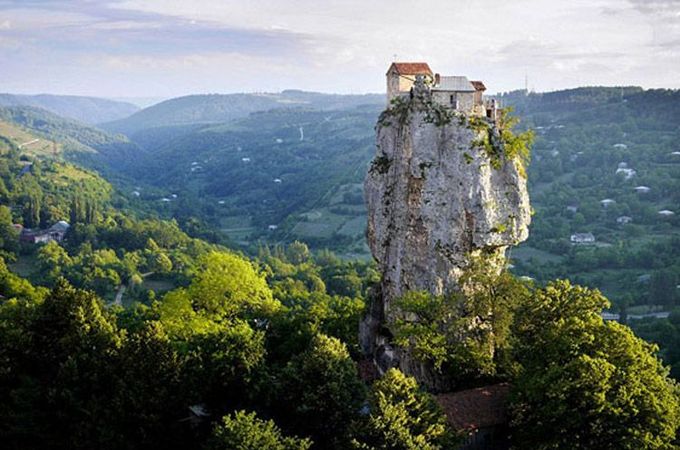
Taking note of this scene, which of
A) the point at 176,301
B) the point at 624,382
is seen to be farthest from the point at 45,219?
the point at 624,382

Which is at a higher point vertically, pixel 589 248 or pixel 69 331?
pixel 69 331

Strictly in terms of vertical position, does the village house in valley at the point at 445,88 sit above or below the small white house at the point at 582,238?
above

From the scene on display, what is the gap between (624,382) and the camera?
99.6 feet

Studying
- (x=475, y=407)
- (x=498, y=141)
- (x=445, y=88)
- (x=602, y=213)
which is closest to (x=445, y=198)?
(x=498, y=141)

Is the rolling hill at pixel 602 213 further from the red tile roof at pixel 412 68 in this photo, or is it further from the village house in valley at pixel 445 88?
the red tile roof at pixel 412 68

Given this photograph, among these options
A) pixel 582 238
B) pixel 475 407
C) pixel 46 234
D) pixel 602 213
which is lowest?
pixel 582 238

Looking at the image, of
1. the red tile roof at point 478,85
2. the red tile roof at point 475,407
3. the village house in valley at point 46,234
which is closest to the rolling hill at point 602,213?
the village house in valley at point 46,234

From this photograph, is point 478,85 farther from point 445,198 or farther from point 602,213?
point 602,213

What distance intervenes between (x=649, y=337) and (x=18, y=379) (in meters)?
70.4

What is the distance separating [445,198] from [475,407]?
1175 centimetres

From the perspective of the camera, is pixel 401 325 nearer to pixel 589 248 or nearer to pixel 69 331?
pixel 69 331

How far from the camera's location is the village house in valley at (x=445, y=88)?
38.1 meters

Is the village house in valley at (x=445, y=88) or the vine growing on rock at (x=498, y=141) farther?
the village house in valley at (x=445, y=88)

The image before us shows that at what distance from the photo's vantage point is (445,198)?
3697cm
